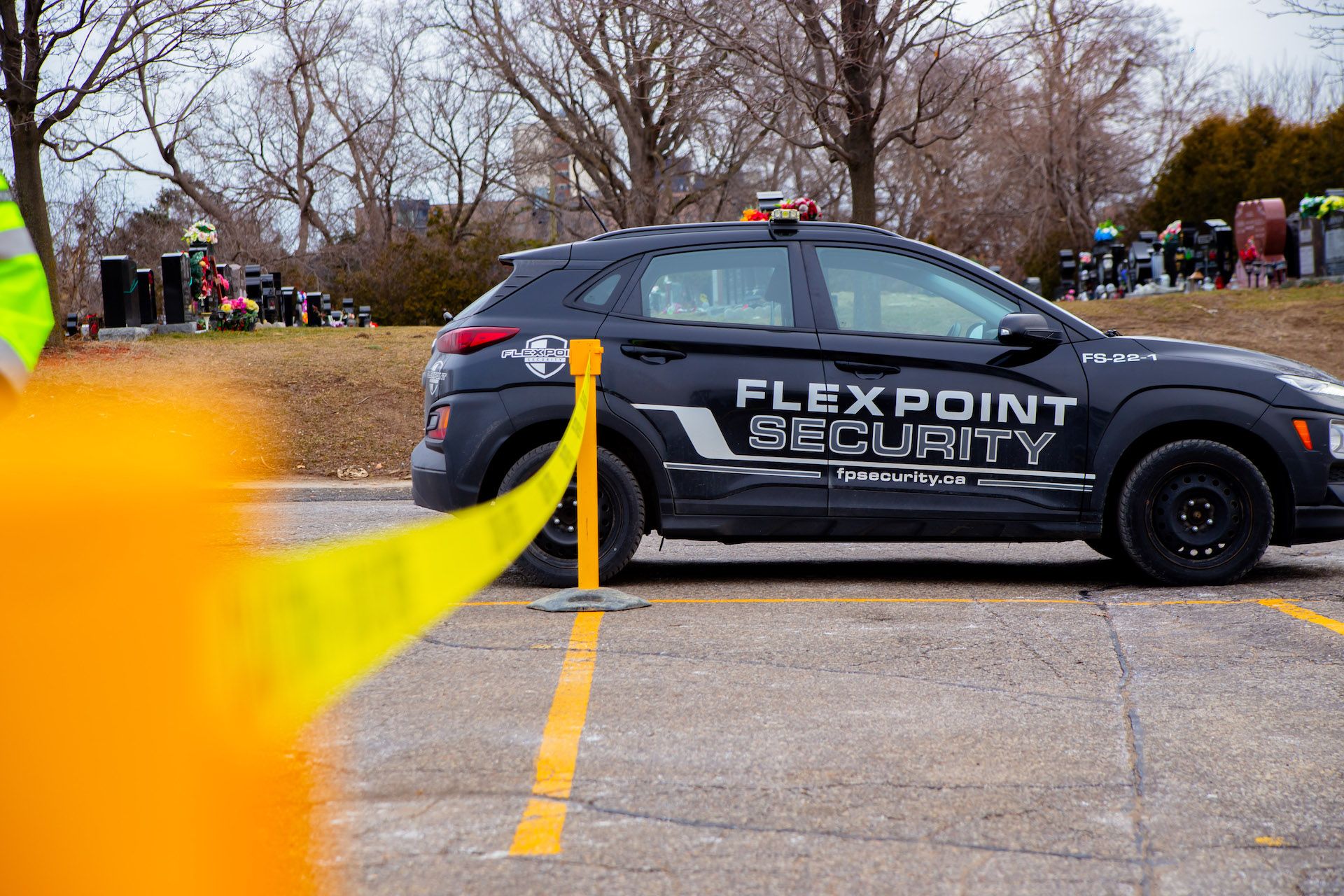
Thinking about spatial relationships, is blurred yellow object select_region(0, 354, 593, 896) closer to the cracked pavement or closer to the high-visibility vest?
the high-visibility vest

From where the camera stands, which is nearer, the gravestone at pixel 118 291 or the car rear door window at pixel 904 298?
the car rear door window at pixel 904 298

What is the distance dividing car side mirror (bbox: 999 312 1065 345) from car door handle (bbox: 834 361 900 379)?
54cm

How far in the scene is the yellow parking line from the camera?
5.52 m

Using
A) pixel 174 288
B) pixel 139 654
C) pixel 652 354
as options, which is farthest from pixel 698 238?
pixel 174 288

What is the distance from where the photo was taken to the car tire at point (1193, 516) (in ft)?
21.0

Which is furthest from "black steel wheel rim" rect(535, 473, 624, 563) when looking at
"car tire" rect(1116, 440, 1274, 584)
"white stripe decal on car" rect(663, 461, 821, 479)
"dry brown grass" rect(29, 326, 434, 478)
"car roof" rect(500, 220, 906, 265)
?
"dry brown grass" rect(29, 326, 434, 478)

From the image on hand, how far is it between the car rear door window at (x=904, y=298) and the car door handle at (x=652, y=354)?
82 centimetres

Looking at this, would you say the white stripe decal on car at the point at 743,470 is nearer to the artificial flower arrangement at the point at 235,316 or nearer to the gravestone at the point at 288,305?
the artificial flower arrangement at the point at 235,316

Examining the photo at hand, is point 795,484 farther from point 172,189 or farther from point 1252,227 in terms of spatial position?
point 172,189

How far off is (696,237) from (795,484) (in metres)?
1.37

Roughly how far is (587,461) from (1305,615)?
322 centimetres

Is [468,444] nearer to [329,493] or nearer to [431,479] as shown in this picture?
[431,479]

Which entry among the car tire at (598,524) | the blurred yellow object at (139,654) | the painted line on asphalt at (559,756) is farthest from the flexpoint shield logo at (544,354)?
the blurred yellow object at (139,654)

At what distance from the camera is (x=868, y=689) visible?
4492 millimetres
